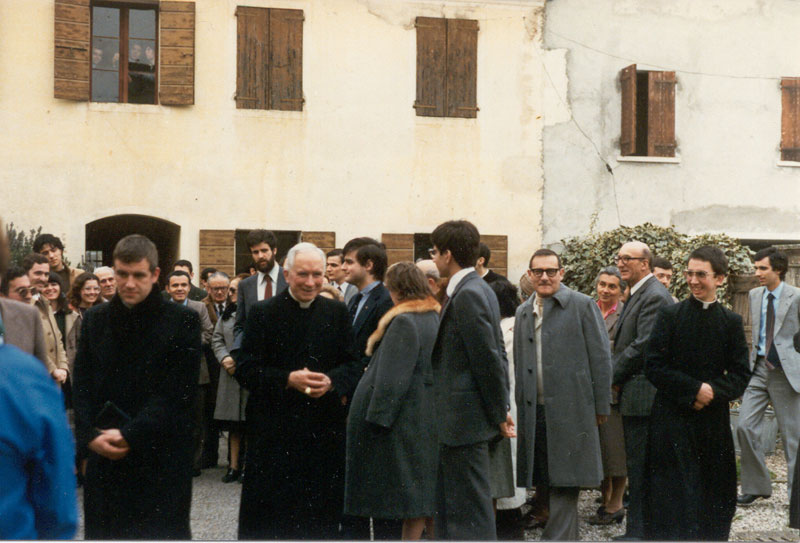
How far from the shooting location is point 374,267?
21.1 ft

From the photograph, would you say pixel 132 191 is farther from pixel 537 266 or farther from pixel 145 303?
pixel 145 303

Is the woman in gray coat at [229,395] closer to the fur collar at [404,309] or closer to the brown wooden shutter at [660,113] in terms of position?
the fur collar at [404,309]

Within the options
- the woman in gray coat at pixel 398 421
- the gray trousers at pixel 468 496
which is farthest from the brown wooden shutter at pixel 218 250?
the gray trousers at pixel 468 496

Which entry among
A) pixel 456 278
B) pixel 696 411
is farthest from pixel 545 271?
pixel 696 411

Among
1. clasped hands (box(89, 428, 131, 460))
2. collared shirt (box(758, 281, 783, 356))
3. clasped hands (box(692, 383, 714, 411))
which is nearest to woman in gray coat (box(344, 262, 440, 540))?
clasped hands (box(692, 383, 714, 411))

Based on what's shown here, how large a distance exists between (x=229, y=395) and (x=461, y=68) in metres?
8.99

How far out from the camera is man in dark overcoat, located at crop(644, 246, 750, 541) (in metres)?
5.42

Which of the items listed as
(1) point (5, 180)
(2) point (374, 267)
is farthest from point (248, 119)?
(2) point (374, 267)

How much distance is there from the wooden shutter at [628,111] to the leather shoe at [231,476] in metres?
10.2

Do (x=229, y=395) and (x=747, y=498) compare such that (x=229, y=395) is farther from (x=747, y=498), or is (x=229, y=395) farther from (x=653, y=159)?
(x=653, y=159)

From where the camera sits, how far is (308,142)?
15.4 m

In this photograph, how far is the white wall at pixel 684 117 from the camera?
54.1 ft

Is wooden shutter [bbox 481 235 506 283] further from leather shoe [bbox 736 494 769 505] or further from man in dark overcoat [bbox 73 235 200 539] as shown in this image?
man in dark overcoat [bbox 73 235 200 539]

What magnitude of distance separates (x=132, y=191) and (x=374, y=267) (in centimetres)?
932
